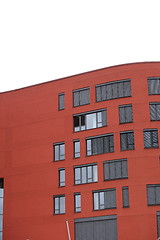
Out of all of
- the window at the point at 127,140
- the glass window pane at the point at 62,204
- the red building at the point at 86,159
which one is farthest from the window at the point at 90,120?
the glass window pane at the point at 62,204

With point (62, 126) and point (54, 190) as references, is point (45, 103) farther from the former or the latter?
point (54, 190)

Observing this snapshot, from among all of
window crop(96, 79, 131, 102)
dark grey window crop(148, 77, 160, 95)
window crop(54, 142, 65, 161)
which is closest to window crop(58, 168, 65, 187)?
window crop(54, 142, 65, 161)

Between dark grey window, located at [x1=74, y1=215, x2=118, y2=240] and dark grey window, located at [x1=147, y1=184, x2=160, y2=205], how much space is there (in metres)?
4.02

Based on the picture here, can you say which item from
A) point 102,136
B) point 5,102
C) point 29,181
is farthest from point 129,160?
point 5,102

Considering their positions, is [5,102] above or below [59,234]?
above

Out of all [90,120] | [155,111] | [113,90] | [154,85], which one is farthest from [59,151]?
[154,85]

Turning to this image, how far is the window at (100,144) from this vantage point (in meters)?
54.9

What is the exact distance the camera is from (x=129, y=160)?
53.2 m

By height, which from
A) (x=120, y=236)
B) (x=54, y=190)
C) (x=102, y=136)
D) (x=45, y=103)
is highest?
(x=45, y=103)

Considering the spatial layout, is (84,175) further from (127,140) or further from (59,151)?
(127,140)

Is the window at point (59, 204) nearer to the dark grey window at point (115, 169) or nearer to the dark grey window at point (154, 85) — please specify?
the dark grey window at point (115, 169)

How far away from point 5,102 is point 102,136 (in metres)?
14.0

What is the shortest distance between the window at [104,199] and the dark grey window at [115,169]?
1.47 metres

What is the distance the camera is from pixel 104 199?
53.3 m
